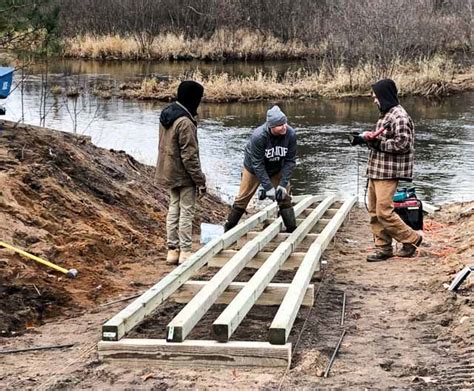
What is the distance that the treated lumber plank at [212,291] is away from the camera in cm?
531

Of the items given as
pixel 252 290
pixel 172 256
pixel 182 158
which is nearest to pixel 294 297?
pixel 252 290

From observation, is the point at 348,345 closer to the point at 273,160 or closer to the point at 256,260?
the point at 256,260

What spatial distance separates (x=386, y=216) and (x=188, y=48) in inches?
1223

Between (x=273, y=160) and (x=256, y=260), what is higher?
(x=273, y=160)

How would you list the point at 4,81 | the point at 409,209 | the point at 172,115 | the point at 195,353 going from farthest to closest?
the point at 4,81
the point at 409,209
the point at 172,115
the point at 195,353

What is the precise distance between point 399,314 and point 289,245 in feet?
5.08

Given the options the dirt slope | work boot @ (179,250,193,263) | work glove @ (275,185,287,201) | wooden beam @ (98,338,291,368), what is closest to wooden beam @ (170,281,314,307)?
Result: the dirt slope

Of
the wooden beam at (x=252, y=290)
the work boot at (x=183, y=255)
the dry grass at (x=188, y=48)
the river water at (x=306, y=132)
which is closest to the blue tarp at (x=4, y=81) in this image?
the work boot at (x=183, y=255)

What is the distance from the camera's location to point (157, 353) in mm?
5254

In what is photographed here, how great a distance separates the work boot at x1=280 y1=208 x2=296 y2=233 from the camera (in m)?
8.91

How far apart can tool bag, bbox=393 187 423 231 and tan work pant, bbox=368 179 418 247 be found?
427mm

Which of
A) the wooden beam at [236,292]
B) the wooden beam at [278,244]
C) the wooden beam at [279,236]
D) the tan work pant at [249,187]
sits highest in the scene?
the tan work pant at [249,187]

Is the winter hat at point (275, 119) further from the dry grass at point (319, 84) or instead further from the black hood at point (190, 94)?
the dry grass at point (319, 84)

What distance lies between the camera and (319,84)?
2919 cm
